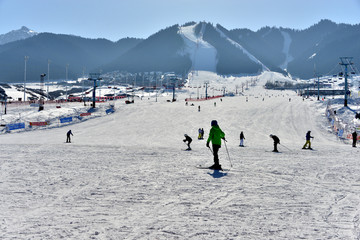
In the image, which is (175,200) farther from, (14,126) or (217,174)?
(14,126)

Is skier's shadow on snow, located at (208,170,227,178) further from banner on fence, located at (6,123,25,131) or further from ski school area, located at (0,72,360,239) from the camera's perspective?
banner on fence, located at (6,123,25,131)

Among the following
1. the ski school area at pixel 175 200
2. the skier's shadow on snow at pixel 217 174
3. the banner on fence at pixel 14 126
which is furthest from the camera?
the banner on fence at pixel 14 126

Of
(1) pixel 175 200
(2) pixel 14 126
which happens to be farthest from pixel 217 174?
(2) pixel 14 126

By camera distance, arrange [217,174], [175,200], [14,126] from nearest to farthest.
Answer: [175,200], [217,174], [14,126]

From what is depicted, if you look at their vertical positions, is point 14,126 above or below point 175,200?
below

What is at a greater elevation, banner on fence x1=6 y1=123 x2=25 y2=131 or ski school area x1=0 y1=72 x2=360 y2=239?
ski school area x1=0 y1=72 x2=360 y2=239

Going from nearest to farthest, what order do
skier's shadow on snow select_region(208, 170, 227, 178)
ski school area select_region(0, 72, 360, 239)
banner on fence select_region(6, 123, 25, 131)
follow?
ski school area select_region(0, 72, 360, 239) < skier's shadow on snow select_region(208, 170, 227, 178) < banner on fence select_region(6, 123, 25, 131)

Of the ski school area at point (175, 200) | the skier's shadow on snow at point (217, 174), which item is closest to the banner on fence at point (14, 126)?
the ski school area at point (175, 200)

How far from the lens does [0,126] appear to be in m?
36.5

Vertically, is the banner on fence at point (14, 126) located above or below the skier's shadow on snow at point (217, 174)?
below

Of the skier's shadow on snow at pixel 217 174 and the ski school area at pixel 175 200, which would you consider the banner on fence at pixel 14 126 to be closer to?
the ski school area at pixel 175 200

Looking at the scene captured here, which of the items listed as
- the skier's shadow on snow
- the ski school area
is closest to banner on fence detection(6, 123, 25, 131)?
the ski school area

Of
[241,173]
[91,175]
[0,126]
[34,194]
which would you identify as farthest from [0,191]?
[0,126]

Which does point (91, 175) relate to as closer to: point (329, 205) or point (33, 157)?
point (33, 157)
